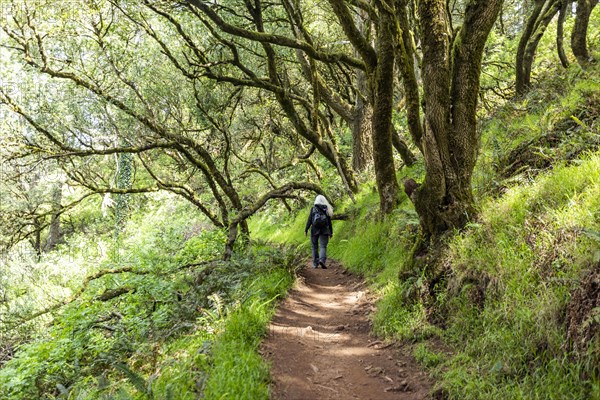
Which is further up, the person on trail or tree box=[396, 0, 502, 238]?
tree box=[396, 0, 502, 238]

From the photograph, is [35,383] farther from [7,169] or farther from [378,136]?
[378,136]

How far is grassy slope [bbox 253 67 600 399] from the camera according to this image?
11.5 feet

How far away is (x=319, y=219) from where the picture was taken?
1066 centimetres

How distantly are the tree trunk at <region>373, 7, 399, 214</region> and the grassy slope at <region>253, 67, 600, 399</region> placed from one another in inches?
88.6

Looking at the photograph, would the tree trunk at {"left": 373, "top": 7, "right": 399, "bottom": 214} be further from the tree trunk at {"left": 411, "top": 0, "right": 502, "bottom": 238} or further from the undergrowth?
the undergrowth

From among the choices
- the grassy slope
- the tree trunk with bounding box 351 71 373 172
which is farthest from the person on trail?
the tree trunk with bounding box 351 71 373 172

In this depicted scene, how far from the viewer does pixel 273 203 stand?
2294cm

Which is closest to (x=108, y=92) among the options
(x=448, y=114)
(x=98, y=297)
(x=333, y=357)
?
(x=98, y=297)

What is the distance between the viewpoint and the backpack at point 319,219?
35.0 feet

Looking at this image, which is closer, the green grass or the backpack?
the green grass

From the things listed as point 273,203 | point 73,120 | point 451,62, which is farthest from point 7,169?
point 273,203

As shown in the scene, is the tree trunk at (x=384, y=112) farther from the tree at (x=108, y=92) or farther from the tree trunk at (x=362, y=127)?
the tree trunk at (x=362, y=127)

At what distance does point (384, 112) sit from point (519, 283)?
5443mm

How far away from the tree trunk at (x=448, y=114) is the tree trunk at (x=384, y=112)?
2.03 metres
